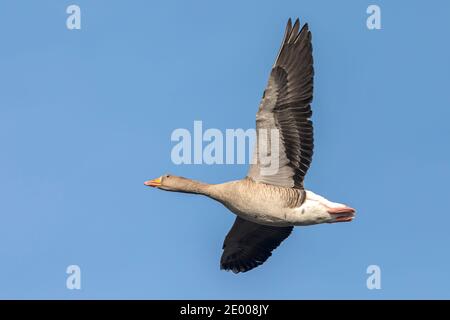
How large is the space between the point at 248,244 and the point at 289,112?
3.64 m

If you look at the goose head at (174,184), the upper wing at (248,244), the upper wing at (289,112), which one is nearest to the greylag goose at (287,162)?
the upper wing at (289,112)

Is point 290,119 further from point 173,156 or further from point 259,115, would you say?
point 173,156

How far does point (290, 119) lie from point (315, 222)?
1.80 meters

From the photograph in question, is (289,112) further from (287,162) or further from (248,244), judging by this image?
(248,244)

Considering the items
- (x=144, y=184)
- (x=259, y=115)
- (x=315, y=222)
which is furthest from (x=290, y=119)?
(x=144, y=184)

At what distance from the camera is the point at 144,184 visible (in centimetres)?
1927

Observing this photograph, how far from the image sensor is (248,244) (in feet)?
68.3

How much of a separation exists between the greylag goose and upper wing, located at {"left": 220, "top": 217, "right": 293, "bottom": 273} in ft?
6.55

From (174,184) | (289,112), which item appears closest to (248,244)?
(174,184)

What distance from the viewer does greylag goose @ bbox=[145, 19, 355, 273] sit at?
59.5 feet

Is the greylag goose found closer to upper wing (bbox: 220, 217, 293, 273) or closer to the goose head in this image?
the goose head

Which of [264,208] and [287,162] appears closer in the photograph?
[264,208]

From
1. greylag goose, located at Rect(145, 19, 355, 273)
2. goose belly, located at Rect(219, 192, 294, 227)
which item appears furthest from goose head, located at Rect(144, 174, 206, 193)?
goose belly, located at Rect(219, 192, 294, 227)

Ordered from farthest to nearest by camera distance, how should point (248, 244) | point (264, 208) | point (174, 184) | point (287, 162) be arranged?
point (248, 244) < point (174, 184) < point (287, 162) < point (264, 208)
